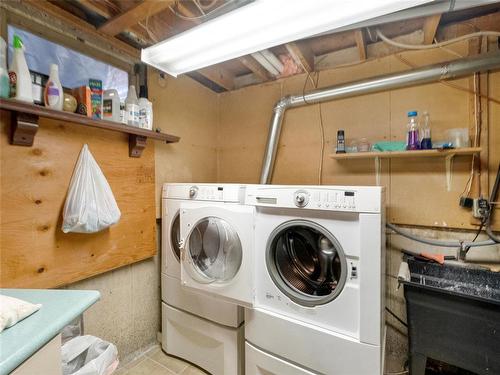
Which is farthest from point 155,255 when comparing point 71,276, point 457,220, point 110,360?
point 457,220

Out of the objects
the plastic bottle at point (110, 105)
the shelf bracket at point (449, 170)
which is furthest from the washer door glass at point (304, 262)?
the plastic bottle at point (110, 105)

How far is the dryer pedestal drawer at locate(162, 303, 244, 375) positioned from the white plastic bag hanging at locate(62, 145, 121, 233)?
2.96 feet

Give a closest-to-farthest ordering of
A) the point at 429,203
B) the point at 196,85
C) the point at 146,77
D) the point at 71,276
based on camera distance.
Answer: the point at 71,276
the point at 429,203
the point at 146,77
the point at 196,85

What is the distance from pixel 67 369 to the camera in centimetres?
114

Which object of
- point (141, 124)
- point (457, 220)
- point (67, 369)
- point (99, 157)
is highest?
point (141, 124)

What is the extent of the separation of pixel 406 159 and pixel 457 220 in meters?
0.51

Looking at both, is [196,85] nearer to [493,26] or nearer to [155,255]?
[155,255]

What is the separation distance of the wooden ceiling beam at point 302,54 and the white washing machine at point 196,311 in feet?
3.66

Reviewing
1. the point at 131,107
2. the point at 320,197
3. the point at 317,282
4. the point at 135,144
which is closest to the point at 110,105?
the point at 131,107

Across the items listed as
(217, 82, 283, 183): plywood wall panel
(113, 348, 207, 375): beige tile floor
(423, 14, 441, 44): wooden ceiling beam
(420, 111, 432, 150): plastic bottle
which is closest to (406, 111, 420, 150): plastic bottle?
(420, 111, 432, 150): plastic bottle

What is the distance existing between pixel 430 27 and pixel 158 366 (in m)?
2.95

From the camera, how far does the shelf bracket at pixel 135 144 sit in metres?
1.71

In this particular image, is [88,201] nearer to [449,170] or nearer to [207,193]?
[207,193]

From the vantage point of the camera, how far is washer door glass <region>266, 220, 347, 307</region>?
4.28ft
